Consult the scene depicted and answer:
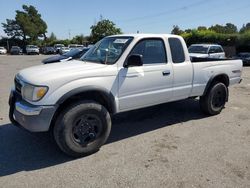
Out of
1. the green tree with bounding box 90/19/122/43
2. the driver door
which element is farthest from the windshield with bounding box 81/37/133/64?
the green tree with bounding box 90/19/122/43

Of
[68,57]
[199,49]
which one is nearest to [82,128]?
[68,57]

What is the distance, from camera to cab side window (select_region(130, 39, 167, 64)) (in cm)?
511

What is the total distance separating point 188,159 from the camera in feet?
14.1

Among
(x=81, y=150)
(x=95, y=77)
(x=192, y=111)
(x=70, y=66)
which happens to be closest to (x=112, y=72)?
(x=95, y=77)

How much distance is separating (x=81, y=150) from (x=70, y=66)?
56.5 inches

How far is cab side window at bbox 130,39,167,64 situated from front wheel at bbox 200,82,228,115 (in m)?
1.72

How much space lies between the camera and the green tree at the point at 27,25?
6556 centimetres

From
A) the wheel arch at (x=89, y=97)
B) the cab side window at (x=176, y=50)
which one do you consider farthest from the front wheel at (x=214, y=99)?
the wheel arch at (x=89, y=97)

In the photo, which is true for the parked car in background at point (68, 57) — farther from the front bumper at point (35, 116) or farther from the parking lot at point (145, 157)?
the front bumper at point (35, 116)

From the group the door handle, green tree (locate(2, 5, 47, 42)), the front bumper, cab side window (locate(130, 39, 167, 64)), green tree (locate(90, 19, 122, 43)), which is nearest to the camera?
the front bumper

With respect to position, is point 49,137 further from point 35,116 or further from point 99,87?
point 99,87

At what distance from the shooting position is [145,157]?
14.3ft

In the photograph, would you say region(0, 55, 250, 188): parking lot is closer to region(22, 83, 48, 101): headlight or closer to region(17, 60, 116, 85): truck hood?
region(22, 83, 48, 101): headlight

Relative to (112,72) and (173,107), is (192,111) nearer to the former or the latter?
(173,107)
